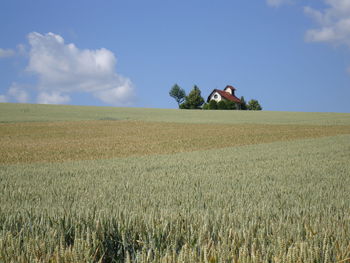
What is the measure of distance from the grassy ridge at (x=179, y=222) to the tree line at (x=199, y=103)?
74485mm

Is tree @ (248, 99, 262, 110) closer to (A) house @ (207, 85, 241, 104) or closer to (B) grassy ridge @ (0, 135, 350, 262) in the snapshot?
(A) house @ (207, 85, 241, 104)

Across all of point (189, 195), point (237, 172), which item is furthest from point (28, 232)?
point (237, 172)

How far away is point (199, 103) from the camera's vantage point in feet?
312

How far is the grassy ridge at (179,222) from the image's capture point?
321 cm

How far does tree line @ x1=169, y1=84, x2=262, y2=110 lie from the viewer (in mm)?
81938

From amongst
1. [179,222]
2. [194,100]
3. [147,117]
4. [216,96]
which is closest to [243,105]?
[216,96]

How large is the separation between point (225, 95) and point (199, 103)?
23.8 feet

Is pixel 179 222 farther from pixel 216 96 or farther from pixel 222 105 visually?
Answer: pixel 216 96

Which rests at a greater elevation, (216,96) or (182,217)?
(216,96)

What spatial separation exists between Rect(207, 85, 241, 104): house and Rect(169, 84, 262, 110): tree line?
212cm

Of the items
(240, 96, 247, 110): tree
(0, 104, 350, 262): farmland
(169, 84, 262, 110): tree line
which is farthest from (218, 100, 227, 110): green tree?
(0, 104, 350, 262): farmland

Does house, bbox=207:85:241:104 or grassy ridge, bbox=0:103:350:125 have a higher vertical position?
house, bbox=207:85:241:104

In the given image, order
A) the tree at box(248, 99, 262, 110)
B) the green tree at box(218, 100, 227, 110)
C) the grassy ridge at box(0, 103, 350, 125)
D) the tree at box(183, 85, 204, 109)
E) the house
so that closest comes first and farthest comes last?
1. the grassy ridge at box(0, 103, 350, 125)
2. the green tree at box(218, 100, 227, 110)
3. the house
4. the tree at box(183, 85, 204, 109)
5. the tree at box(248, 99, 262, 110)

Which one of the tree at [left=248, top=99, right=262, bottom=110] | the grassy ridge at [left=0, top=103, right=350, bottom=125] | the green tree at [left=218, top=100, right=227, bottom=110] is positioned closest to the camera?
the grassy ridge at [left=0, top=103, right=350, bottom=125]
